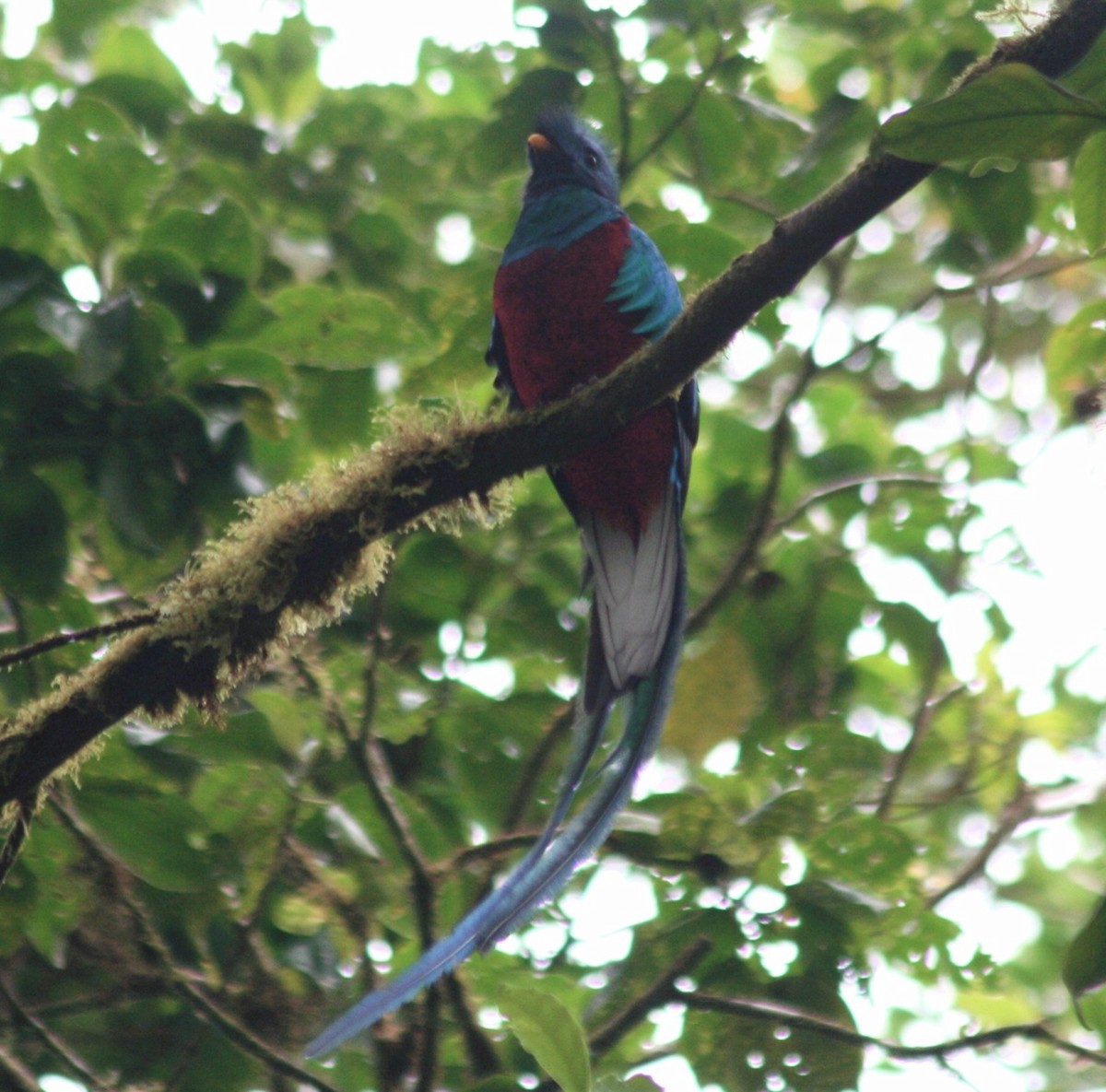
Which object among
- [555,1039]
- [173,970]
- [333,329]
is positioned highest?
[333,329]

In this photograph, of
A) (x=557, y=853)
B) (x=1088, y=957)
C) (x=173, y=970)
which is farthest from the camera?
(x=173, y=970)

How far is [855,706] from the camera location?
342 cm

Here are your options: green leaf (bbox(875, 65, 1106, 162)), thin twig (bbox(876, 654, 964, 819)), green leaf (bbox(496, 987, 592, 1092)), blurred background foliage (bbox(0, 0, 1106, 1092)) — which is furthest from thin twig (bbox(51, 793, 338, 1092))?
green leaf (bbox(875, 65, 1106, 162))

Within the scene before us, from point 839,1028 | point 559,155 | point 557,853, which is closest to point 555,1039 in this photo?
point 557,853

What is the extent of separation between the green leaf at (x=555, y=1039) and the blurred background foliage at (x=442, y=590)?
A: 0.06 feet

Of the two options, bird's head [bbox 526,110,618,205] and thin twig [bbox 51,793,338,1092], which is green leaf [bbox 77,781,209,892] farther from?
bird's head [bbox 526,110,618,205]

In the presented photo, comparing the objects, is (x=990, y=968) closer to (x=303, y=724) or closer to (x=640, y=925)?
(x=640, y=925)

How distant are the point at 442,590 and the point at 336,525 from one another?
36.2 inches

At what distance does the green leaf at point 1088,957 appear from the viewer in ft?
5.81

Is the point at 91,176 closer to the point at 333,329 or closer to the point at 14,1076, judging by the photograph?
the point at 333,329

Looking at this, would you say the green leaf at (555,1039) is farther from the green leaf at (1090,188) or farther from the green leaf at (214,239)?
the green leaf at (214,239)

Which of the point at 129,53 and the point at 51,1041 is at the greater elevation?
the point at 129,53

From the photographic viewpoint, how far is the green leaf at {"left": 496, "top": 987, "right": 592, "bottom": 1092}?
1.82 m

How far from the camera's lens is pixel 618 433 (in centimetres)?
247
